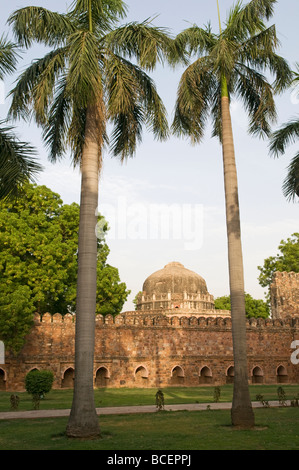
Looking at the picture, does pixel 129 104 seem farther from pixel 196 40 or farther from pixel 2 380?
pixel 2 380

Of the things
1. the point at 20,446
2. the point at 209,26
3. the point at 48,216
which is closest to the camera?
the point at 20,446

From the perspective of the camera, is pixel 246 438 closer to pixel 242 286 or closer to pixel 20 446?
pixel 242 286

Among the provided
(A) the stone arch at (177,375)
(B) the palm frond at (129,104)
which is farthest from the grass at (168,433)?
(A) the stone arch at (177,375)

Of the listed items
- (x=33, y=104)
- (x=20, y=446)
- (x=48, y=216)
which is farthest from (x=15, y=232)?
(x=20, y=446)

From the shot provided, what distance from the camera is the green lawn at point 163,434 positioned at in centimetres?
821

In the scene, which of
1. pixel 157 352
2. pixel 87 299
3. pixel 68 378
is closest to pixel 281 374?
pixel 157 352

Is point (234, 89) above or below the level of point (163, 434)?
above

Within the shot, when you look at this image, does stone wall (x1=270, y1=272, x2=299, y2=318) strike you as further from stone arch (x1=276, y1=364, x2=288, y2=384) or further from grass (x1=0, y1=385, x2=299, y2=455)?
grass (x1=0, y1=385, x2=299, y2=455)

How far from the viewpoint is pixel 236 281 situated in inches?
420

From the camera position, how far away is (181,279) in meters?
45.5

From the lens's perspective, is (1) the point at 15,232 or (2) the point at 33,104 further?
(1) the point at 15,232

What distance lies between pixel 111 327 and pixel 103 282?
3.60 metres

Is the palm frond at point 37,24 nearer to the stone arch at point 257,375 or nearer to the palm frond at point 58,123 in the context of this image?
the palm frond at point 58,123

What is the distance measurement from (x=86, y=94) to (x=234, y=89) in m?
5.13
